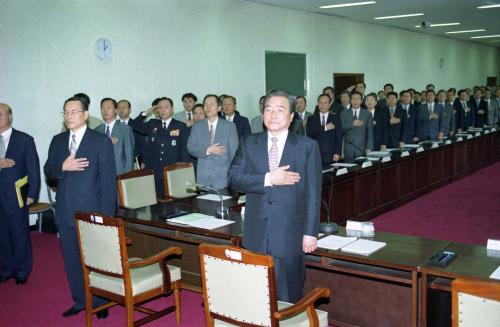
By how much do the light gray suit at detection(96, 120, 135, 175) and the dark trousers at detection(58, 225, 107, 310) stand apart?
211 cm

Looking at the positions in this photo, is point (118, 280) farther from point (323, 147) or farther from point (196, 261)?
point (323, 147)

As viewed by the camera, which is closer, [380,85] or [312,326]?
[312,326]

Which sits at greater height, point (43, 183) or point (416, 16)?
point (416, 16)

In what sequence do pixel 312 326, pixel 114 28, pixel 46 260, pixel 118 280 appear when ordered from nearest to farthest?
pixel 312 326 → pixel 118 280 → pixel 46 260 → pixel 114 28

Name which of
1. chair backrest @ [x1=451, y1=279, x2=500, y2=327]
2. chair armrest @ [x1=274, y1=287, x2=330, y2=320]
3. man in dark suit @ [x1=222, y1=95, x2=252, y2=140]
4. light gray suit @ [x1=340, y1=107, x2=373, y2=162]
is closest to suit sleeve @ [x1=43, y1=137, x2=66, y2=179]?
chair armrest @ [x1=274, y1=287, x2=330, y2=320]

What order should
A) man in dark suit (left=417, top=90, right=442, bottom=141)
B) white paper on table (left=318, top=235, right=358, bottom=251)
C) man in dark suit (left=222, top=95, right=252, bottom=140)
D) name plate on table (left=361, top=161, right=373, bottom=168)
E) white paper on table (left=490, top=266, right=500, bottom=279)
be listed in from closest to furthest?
white paper on table (left=490, top=266, right=500, bottom=279) < white paper on table (left=318, top=235, right=358, bottom=251) < name plate on table (left=361, top=161, right=373, bottom=168) < man in dark suit (left=222, top=95, right=252, bottom=140) < man in dark suit (left=417, top=90, right=442, bottom=141)

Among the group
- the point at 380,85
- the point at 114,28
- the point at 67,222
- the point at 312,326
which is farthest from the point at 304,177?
the point at 380,85

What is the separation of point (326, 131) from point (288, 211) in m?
4.30

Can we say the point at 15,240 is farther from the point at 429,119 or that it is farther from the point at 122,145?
the point at 429,119

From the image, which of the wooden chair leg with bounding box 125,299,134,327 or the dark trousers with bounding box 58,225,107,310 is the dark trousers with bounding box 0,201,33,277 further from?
the wooden chair leg with bounding box 125,299,134,327

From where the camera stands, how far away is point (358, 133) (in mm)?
7336

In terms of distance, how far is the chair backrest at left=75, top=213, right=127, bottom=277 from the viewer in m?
3.03

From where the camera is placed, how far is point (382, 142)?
8219 millimetres

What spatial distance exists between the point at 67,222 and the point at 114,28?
171 inches
